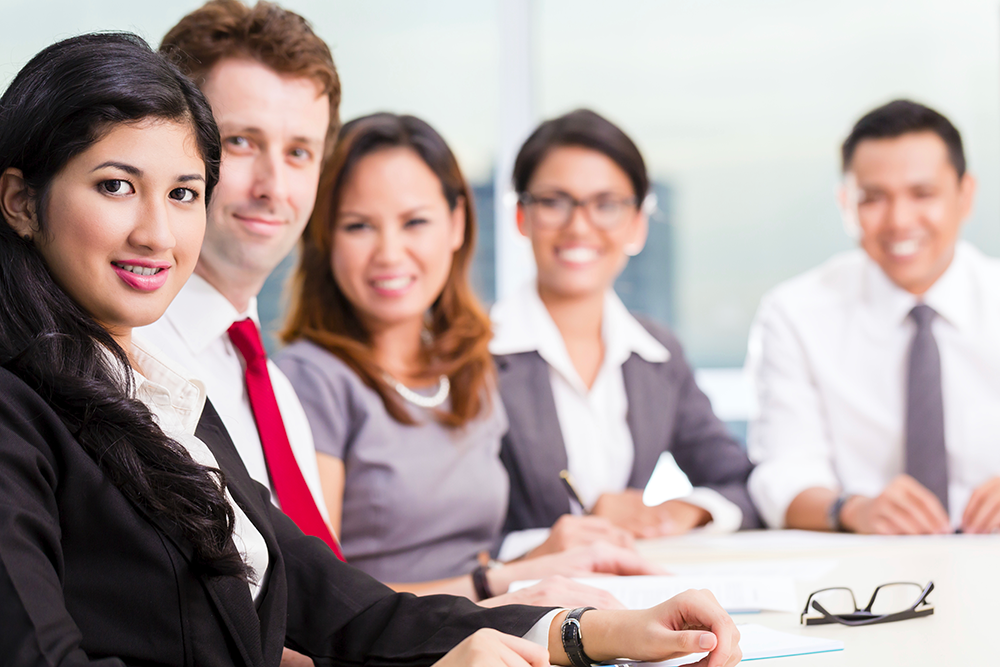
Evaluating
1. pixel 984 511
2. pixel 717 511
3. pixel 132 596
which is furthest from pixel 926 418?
pixel 132 596

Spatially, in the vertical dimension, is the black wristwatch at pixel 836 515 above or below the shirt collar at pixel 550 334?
below

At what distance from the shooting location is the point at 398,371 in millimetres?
1789

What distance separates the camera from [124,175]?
0.83 metres

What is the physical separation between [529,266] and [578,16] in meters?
1.08

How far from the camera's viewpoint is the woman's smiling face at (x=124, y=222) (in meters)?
0.82

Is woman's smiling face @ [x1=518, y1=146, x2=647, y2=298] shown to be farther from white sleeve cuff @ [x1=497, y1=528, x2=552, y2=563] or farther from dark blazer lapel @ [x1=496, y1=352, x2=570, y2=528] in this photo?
white sleeve cuff @ [x1=497, y1=528, x2=552, y2=563]

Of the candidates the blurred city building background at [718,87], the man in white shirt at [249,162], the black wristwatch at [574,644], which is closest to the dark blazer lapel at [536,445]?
the man in white shirt at [249,162]

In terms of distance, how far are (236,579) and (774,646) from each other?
2.04 ft

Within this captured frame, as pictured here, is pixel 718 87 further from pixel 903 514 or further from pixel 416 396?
pixel 416 396

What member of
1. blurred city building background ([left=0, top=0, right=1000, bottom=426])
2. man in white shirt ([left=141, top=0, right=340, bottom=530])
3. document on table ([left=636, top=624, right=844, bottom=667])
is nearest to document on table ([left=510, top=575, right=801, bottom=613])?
document on table ([left=636, top=624, right=844, bottom=667])

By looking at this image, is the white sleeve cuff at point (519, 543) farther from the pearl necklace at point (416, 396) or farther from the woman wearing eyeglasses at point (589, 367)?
the pearl necklace at point (416, 396)

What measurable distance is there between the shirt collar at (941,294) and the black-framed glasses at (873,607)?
115cm

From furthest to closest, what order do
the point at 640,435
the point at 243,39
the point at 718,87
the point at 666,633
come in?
the point at 718,87 < the point at 640,435 < the point at 243,39 < the point at 666,633

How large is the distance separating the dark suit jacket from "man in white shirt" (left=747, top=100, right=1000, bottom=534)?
4.2 inches
